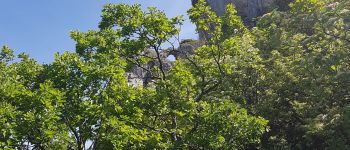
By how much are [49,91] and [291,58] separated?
1809cm

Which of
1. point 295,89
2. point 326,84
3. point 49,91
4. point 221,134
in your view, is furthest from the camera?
point 295,89

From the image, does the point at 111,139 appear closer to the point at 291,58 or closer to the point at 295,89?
the point at 295,89

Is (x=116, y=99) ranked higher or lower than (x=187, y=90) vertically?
lower

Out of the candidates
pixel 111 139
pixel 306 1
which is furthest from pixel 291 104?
pixel 111 139

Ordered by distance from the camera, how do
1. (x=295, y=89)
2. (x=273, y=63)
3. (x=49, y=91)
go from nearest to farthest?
(x=49, y=91)
(x=295, y=89)
(x=273, y=63)

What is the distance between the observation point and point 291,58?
28.0 m

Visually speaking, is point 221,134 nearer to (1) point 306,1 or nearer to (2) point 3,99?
(2) point 3,99

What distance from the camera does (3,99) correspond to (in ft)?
50.5

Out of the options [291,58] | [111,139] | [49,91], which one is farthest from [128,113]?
[291,58]

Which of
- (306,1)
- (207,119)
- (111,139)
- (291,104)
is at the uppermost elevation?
(306,1)

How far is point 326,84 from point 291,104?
2.81 meters

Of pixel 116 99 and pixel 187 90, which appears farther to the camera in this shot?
pixel 187 90

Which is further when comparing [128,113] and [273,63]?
[273,63]

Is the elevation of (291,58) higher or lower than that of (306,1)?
lower
